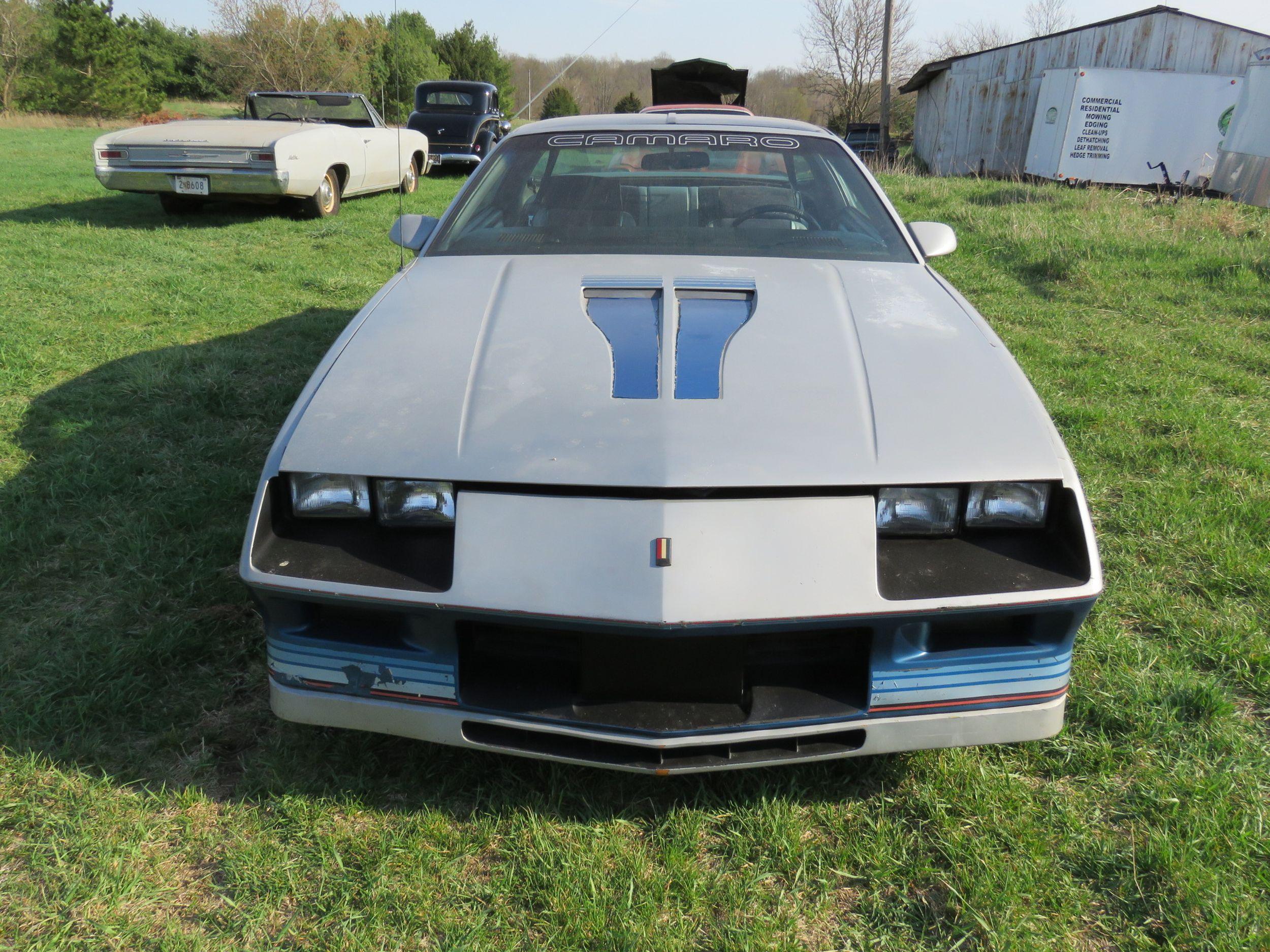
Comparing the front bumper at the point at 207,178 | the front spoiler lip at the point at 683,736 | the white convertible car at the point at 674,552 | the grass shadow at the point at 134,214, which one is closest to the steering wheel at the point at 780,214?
the white convertible car at the point at 674,552

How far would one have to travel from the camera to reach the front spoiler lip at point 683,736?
4.92ft

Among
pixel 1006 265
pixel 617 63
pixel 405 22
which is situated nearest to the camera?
pixel 1006 265

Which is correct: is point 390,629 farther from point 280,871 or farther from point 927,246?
point 927,246

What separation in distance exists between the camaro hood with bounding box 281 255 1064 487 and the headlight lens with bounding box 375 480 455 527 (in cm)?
5

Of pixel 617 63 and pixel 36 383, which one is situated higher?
pixel 617 63

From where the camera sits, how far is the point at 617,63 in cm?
5388

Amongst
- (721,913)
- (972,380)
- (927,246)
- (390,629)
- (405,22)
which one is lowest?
(721,913)

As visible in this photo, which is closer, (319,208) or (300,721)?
(300,721)

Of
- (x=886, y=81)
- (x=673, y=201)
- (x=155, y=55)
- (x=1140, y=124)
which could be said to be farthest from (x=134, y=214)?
(x=155, y=55)

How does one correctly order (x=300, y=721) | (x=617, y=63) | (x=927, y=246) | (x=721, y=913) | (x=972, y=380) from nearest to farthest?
(x=721, y=913) → (x=300, y=721) → (x=972, y=380) → (x=927, y=246) → (x=617, y=63)

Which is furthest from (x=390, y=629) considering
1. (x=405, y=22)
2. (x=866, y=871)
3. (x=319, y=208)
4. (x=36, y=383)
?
(x=405, y=22)

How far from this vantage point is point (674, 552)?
4.64 ft

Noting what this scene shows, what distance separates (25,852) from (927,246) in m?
2.66

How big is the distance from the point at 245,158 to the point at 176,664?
591 cm
